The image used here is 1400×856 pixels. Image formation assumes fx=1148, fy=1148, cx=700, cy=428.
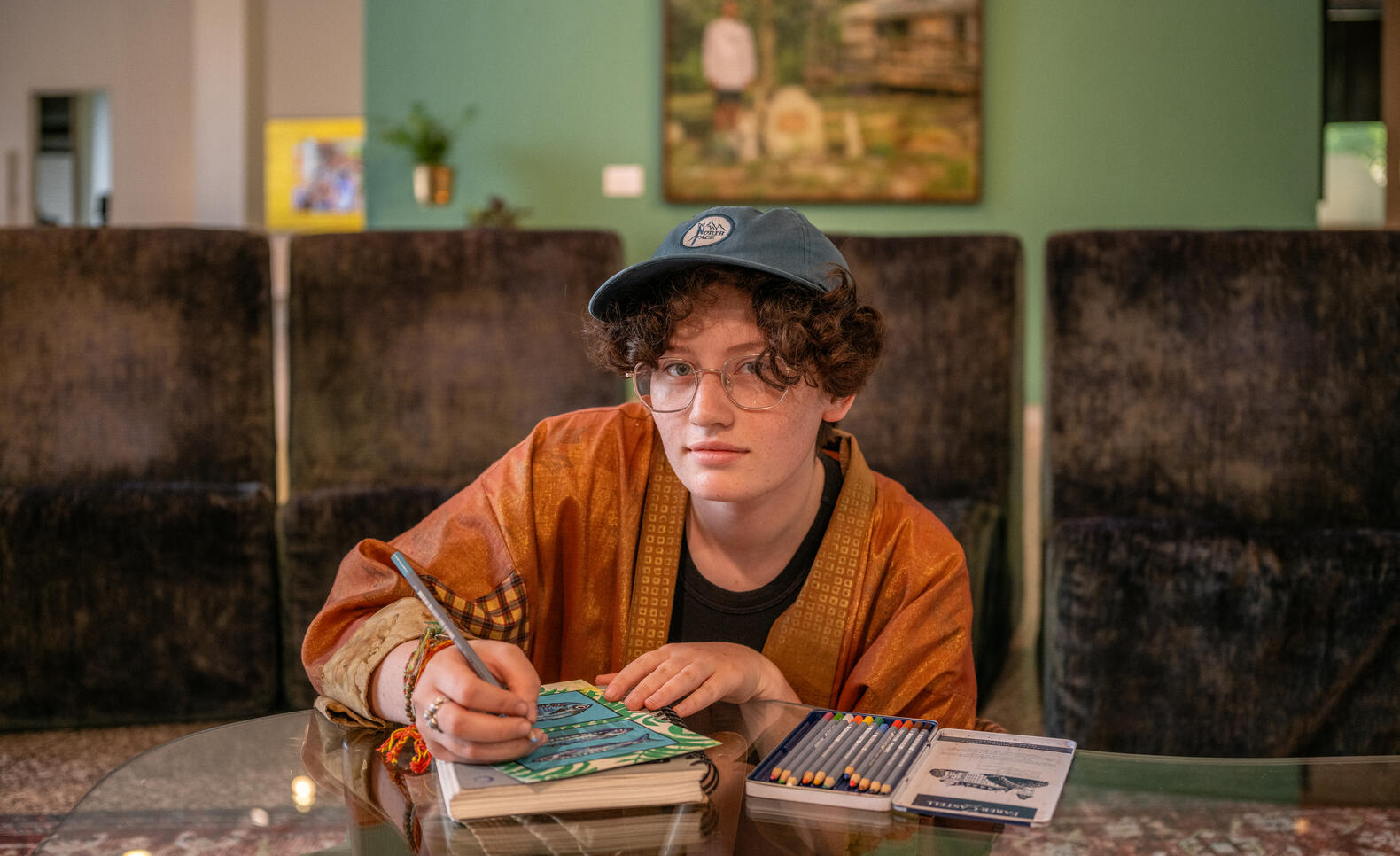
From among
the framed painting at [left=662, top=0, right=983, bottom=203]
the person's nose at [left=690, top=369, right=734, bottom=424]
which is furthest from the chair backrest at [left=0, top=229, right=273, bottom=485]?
the framed painting at [left=662, top=0, right=983, bottom=203]

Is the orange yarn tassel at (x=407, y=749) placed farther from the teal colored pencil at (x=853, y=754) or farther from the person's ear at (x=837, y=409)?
the person's ear at (x=837, y=409)

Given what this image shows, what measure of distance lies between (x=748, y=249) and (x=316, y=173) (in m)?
6.51

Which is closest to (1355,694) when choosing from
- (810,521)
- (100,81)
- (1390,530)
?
(1390,530)

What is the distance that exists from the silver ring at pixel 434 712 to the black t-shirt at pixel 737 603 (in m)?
0.45

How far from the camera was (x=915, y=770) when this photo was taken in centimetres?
97

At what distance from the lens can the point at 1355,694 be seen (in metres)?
2.04

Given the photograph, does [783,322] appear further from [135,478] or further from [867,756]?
[135,478]

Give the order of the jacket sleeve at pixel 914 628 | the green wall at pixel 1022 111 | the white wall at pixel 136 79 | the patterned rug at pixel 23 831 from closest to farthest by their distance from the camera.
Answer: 1. the jacket sleeve at pixel 914 628
2. the patterned rug at pixel 23 831
3. the green wall at pixel 1022 111
4. the white wall at pixel 136 79

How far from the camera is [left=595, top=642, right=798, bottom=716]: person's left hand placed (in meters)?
1.06

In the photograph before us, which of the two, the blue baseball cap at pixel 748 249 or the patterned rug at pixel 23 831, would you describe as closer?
the blue baseball cap at pixel 748 249

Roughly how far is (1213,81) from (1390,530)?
3.79m

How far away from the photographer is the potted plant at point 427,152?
543cm

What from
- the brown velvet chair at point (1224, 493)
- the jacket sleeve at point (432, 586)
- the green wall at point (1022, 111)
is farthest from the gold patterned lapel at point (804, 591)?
the green wall at point (1022, 111)

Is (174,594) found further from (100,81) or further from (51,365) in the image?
(100,81)
